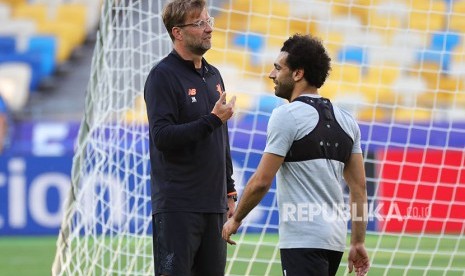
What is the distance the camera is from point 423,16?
1612 cm

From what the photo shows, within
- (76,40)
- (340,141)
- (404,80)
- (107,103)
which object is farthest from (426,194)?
(76,40)

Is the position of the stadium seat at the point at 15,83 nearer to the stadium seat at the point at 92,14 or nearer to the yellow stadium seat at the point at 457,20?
the stadium seat at the point at 92,14

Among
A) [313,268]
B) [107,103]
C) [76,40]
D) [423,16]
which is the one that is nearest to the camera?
[313,268]

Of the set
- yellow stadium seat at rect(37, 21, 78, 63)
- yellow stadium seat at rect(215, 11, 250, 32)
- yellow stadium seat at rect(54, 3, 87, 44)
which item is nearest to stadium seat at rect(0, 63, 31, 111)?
yellow stadium seat at rect(37, 21, 78, 63)

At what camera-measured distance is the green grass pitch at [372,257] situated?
29.0 ft

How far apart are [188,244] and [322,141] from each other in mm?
915

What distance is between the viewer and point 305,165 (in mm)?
4340

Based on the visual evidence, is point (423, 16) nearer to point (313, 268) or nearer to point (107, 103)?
point (107, 103)

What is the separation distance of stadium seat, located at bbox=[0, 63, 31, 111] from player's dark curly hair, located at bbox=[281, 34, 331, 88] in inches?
502

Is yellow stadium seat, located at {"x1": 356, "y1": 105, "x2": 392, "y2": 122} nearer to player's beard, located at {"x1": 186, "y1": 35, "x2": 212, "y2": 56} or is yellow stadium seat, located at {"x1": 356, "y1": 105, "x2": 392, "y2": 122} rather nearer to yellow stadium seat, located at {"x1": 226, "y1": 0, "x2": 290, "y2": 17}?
yellow stadium seat, located at {"x1": 226, "y1": 0, "x2": 290, "y2": 17}

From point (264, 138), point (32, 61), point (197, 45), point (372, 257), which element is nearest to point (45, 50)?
point (32, 61)

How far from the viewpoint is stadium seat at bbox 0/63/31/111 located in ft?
55.5

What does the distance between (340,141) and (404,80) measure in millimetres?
10735

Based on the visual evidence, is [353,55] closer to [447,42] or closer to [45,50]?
[447,42]
